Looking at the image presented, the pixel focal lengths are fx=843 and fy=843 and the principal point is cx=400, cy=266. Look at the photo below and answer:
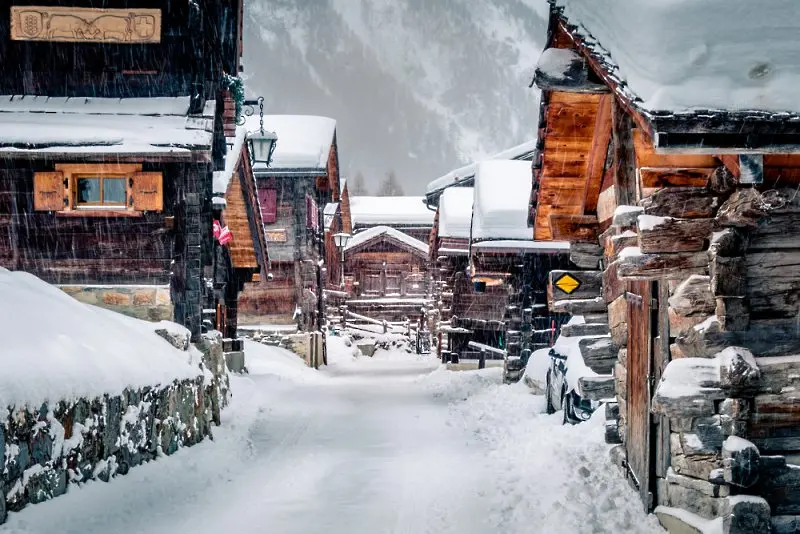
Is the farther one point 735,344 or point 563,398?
point 563,398

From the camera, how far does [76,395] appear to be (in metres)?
7.78

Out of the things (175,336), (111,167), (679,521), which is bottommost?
(679,521)

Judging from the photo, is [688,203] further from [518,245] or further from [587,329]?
[518,245]

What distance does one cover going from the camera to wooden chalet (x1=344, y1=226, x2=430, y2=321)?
50.4 meters

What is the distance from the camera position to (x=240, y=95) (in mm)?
17203

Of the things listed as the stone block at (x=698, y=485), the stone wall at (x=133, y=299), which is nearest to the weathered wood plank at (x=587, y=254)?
the stone block at (x=698, y=485)

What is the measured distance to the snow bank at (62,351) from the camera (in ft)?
23.2

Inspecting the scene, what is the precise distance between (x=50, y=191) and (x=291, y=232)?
16110mm

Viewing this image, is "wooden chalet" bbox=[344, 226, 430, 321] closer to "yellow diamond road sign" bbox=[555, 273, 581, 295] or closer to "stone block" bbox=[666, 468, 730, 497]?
"yellow diamond road sign" bbox=[555, 273, 581, 295]

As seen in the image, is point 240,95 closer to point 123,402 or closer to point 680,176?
point 123,402

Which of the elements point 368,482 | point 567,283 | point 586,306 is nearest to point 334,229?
point 586,306

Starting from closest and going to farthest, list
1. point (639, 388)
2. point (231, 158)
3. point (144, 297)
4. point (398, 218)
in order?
point (639, 388)
point (144, 297)
point (231, 158)
point (398, 218)

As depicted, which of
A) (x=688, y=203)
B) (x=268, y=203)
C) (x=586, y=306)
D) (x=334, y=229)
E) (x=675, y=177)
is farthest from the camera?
(x=334, y=229)

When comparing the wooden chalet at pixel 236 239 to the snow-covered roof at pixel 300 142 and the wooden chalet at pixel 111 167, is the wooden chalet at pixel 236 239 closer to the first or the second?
the wooden chalet at pixel 111 167
